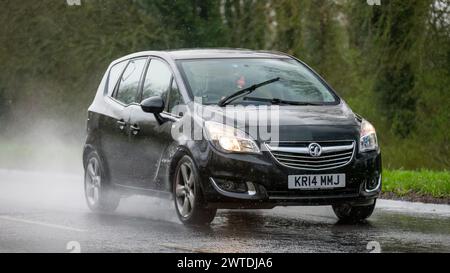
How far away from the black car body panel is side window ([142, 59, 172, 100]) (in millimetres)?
82

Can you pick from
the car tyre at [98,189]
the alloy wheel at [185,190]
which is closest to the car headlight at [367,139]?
the alloy wheel at [185,190]

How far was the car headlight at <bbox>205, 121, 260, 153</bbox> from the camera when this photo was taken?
11.2 m

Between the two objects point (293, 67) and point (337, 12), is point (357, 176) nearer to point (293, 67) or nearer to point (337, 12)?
point (293, 67)

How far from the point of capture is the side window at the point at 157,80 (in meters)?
12.7

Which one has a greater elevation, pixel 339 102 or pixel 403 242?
pixel 339 102

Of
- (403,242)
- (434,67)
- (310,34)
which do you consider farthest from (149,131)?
(310,34)

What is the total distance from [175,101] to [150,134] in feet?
1.49

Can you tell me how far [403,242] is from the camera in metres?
10.6

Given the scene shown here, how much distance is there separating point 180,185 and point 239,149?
91 cm

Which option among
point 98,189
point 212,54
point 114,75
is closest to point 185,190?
point 212,54

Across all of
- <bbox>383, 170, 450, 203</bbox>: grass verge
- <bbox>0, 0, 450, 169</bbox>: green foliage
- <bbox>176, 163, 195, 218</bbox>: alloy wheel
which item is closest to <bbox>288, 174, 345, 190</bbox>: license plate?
<bbox>176, 163, 195, 218</bbox>: alloy wheel

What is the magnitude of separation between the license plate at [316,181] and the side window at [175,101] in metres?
1.56

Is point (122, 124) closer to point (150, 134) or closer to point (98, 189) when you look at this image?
point (150, 134)

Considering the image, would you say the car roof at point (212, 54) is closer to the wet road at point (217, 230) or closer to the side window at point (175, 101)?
the side window at point (175, 101)
